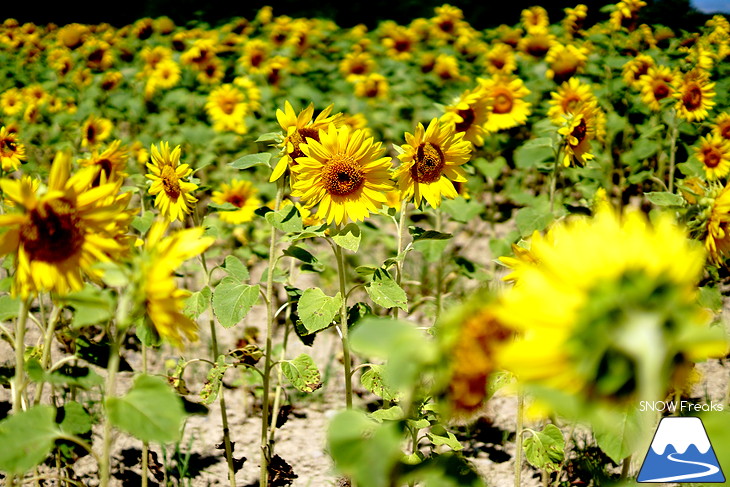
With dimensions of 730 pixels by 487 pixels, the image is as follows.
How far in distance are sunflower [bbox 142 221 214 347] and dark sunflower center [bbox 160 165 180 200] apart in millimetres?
754

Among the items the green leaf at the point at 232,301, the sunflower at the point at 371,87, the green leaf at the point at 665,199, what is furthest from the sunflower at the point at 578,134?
the sunflower at the point at 371,87

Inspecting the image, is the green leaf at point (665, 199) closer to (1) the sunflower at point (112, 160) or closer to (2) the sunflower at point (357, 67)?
(1) the sunflower at point (112, 160)

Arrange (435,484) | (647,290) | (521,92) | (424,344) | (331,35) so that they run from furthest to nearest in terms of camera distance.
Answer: (331,35) → (521,92) → (435,484) → (424,344) → (647,290)

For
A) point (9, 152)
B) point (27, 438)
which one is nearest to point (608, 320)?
point (27, 438)

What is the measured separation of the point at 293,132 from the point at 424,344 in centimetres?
92

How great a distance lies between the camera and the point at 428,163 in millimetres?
1457

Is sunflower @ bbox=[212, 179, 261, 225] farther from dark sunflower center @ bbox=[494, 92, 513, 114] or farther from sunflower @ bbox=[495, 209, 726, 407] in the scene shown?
sunflower @ bbox=[495, 209, 726, 407]

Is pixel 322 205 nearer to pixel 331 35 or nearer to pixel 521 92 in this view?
pixel 521 92

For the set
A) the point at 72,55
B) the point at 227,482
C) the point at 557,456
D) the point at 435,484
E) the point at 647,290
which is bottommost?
the point at 227,482

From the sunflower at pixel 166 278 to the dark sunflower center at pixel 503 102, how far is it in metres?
2.07

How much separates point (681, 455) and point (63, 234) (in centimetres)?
88

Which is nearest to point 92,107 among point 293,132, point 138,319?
point 293,132

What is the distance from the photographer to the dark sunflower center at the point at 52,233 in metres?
0.81

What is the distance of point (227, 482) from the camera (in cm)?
177
